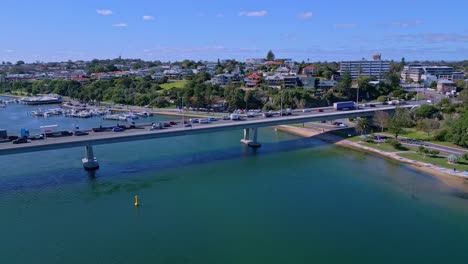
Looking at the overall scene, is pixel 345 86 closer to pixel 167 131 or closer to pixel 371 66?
pixel 371 66

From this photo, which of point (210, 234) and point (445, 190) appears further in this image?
point (445, 190)

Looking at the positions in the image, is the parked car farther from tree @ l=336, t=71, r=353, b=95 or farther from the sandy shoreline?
tree @ l=336, t=71, r=353, b=95

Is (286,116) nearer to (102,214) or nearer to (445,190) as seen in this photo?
(445,190)

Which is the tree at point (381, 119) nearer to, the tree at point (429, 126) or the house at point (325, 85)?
the tree at point (429, 126)

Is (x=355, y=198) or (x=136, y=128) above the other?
(x=136, y=128)

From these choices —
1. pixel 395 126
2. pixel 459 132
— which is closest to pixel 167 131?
pixel 395 126

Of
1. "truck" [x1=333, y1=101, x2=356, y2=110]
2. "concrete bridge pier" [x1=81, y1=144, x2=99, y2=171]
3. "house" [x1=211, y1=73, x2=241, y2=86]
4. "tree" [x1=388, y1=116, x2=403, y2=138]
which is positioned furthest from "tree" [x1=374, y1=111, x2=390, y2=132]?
"house" [x1=211, y1=73, x2=241, y2=86]

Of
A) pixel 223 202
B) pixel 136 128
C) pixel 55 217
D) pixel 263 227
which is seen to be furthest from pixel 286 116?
pixel 55 217

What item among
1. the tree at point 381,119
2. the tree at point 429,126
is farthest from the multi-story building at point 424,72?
the tree at point 429,126
